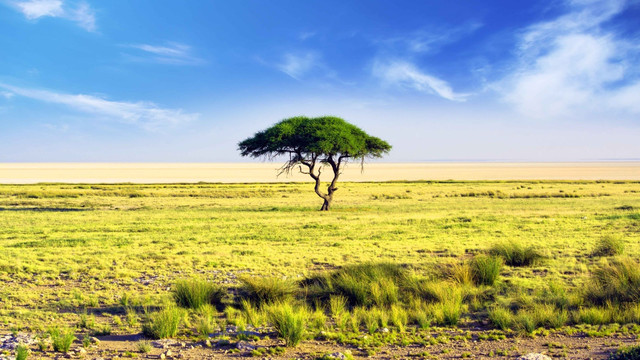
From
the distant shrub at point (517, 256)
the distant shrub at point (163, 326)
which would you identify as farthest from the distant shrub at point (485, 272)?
the distant shrub at point (163, 326)

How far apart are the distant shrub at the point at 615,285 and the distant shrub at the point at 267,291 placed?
6.10m

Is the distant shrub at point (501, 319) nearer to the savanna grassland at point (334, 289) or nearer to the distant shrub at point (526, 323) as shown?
the savanna grassland at point (334, 289)

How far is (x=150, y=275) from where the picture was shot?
13.8 m

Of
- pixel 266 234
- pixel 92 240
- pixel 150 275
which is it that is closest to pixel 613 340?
pixel 150 275

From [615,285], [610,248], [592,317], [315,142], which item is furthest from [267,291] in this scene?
[315,142]

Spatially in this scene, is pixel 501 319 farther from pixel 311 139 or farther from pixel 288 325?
pixel 311 139

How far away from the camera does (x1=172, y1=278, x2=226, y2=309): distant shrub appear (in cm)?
1016

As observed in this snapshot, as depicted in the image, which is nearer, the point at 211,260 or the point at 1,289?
the point at 1,289

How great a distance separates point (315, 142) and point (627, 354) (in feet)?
98.4

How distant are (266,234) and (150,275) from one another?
9.02 meters

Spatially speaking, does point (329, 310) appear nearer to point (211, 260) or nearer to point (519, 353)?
point (519, 353)

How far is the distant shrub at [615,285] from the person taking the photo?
970cm

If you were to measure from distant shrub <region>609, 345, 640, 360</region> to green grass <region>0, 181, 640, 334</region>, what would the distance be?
1.74 m

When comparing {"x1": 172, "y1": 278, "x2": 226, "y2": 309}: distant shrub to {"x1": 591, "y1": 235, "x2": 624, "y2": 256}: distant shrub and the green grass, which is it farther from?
{"x1": 591, "y1": 235, "x2": 624, "y2": 256}: distant shrub
